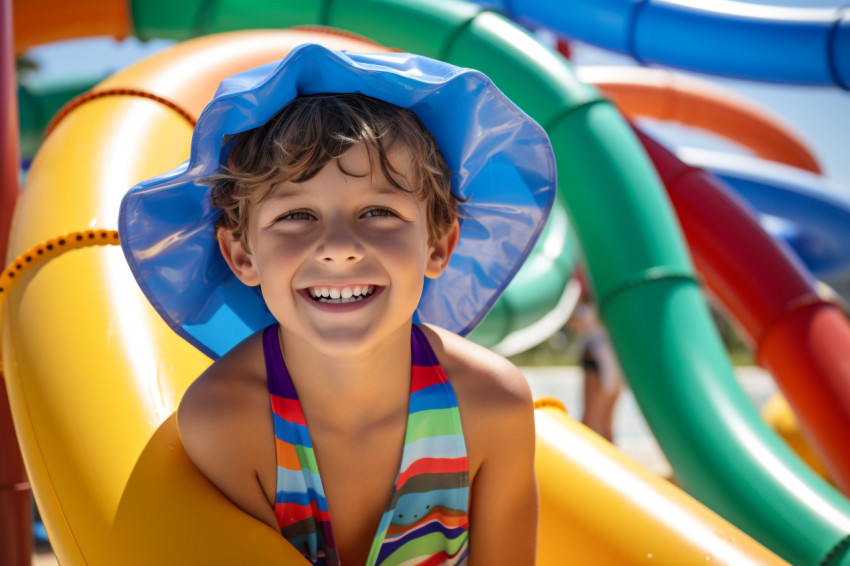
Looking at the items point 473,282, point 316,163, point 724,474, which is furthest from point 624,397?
point 316,163

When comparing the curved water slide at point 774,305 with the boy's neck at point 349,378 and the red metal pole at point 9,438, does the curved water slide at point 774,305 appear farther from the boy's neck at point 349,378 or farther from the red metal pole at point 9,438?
the red metal pole at point 9,438

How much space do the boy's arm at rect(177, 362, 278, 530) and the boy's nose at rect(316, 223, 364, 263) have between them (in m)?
0.24

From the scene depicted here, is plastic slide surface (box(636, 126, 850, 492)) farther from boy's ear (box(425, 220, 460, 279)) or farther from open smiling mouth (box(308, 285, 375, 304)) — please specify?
open smiling mouth (box(308, 285, 375, 304))

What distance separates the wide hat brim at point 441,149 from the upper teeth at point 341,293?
237mm

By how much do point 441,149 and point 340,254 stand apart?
298 millimetres

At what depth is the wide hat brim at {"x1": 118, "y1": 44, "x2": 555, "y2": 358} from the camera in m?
1.02

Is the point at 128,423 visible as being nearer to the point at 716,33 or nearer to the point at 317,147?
the point at 317,147

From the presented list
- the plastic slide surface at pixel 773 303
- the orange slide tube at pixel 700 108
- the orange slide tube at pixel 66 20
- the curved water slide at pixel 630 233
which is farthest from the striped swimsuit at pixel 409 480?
the orange slide tube at pixel 700 108

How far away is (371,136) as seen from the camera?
1042 millimetres

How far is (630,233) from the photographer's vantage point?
7.36 ft

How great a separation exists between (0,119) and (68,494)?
3.78 feet

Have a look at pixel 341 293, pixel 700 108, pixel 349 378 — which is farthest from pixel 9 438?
pixel 700 108

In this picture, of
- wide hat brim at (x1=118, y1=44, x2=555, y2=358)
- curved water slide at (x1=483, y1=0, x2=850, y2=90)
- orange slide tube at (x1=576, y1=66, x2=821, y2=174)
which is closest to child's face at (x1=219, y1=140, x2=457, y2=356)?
wide hat brim at (x1=118, y1=44, x2=555, y2=358)

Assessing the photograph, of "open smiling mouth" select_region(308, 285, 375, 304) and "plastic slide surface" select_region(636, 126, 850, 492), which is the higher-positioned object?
"open smiling mouth" select_region(308, 285, 375, 304)
